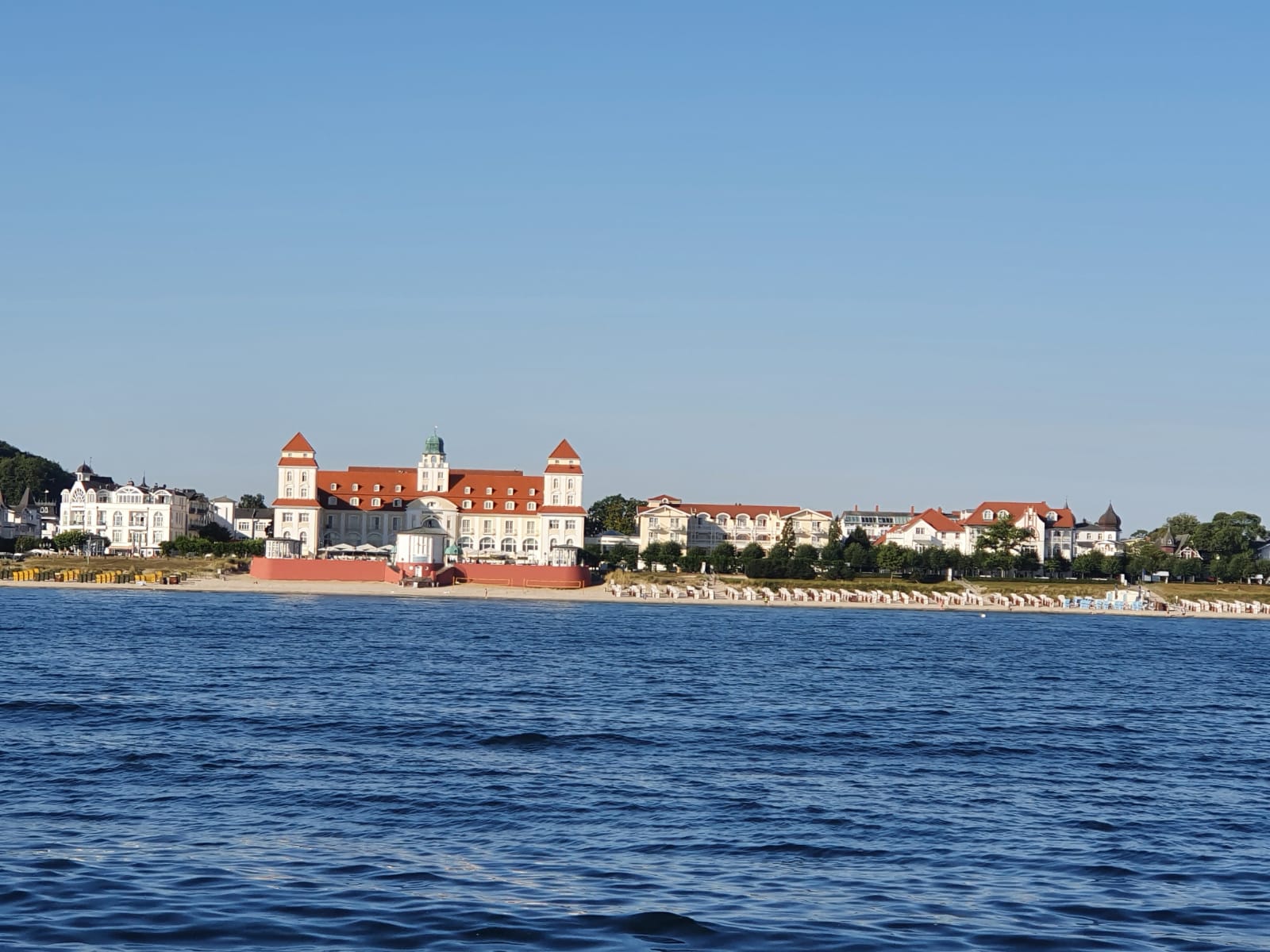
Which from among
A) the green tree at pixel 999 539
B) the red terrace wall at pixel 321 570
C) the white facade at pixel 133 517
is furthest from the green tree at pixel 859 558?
the white facade at pixel 133 517

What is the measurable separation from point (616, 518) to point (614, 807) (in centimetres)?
15204

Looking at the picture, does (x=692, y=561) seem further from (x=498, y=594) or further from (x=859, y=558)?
(x=498, y=594)

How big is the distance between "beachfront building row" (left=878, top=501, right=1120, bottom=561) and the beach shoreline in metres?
38.2

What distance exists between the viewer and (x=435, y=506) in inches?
5856

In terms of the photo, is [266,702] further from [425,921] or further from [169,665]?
[425,921]

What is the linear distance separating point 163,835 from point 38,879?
9.89 feet

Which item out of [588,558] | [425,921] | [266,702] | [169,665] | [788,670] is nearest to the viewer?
[425,921]

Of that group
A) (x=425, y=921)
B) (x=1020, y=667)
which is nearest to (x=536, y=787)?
(x=425, y=921)

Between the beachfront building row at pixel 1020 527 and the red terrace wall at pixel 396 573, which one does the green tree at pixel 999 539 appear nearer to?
the beachfront building row at pixel 1020 527

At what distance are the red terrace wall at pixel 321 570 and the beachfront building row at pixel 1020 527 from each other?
209 ft

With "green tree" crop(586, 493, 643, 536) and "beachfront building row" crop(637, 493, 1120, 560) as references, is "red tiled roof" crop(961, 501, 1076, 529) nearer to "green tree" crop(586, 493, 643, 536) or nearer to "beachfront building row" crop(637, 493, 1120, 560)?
"beachfront building row" crop(637, 493, 1120, 560)

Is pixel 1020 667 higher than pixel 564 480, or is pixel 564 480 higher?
pixel 564 480

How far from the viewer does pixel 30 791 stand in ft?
82.0

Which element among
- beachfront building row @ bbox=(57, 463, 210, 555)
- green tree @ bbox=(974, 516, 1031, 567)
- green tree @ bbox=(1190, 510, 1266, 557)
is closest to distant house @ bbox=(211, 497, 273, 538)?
beachfront building row @ bbox=(57, 463, 210, 555)
